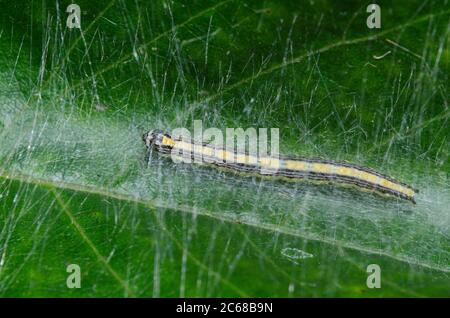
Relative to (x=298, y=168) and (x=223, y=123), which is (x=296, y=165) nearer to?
(x=298, y=168)

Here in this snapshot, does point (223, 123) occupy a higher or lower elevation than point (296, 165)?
higher

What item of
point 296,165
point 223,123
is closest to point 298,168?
point 296,165

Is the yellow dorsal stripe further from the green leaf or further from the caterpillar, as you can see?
the green leaf

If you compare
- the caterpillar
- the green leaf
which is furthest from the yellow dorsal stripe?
the green leaf

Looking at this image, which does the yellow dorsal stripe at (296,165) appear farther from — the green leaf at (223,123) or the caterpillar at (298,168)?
the green leaf at (223,123)

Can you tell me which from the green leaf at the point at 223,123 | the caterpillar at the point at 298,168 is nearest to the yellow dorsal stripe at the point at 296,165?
the caterpillar at the point at 298,168

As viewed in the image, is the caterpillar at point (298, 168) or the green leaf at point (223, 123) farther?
the caterpillar at point (298, 168)
